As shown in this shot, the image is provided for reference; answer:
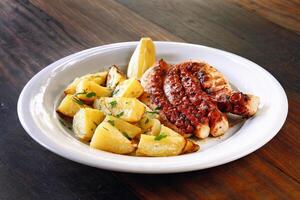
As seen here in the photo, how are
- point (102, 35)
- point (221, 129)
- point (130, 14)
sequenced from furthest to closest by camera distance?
point (130, 14) → point (102, 35) → point (221, 129)

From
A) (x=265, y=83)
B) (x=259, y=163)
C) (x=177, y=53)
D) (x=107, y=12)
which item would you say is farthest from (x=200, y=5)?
(x=259, y=163)

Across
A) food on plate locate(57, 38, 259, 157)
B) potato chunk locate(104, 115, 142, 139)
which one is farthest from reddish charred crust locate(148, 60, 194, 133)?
potato chunk locate(104, 115, 142, 139)

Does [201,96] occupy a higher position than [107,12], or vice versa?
[201,96]

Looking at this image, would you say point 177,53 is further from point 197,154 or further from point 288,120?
point 197,154

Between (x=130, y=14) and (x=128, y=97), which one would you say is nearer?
(x=128, y=97)

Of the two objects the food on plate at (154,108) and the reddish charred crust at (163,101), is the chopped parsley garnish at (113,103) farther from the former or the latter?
the reddish charred crust at (163,101)

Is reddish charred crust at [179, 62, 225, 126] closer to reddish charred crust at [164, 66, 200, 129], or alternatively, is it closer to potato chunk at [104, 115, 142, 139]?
reddish charred crust at [164, 66, 200, 129]

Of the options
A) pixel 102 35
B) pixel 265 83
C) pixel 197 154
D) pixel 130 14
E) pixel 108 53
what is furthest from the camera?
pixel 130 14
